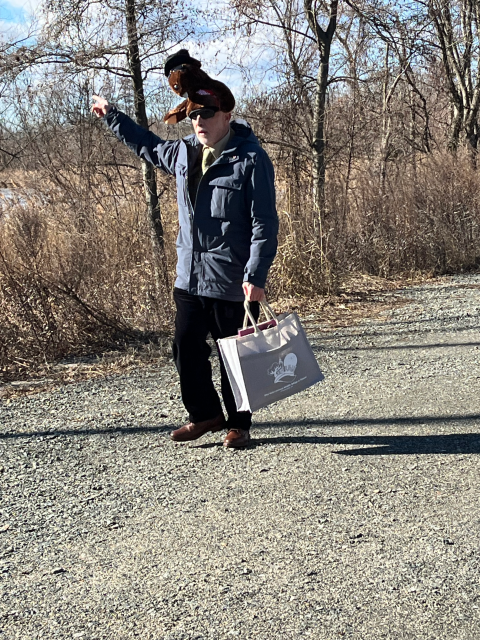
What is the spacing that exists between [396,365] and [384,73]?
7611 millimetres

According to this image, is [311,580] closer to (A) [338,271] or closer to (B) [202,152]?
(B) [202,152]

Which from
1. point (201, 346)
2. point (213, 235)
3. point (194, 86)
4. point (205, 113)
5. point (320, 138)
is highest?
point (320, 138)

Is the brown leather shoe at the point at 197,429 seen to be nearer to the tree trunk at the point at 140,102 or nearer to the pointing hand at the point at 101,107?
the pointing hand at the point at 101,107

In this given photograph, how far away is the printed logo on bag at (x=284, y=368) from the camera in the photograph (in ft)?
13.0

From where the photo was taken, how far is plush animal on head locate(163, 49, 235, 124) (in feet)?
13.1

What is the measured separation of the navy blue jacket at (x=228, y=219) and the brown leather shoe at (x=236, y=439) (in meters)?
0.83

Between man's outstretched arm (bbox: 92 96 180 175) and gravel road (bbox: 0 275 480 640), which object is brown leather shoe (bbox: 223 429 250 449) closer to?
gravel road (bbox: 0 275 480 640)

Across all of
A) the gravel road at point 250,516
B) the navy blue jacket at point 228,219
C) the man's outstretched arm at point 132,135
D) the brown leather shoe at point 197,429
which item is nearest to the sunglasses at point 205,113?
the navy blue jacket at point 228,219

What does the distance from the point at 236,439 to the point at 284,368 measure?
0.62m

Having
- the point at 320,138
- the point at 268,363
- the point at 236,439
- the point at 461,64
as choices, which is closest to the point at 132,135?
the point at 268,363

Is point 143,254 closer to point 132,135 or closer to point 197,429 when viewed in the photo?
point 132,135

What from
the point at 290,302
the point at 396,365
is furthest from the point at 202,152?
the point at 290,302

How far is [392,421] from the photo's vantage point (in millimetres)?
4781

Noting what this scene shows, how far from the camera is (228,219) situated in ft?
13.3
